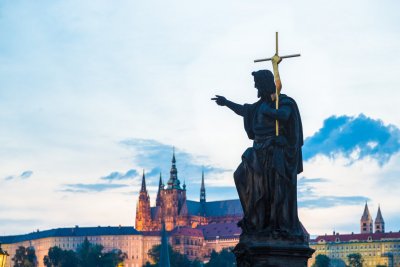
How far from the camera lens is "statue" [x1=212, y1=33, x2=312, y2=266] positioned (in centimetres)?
1289

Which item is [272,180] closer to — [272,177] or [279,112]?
[272,177]

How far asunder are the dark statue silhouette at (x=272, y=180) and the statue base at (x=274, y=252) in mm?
13

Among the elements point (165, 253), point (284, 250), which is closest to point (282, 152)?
point (284, 250)

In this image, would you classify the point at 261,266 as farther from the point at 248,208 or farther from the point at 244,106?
the point at 244,106

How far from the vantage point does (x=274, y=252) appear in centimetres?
1279

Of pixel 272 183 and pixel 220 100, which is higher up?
pixel 220 100

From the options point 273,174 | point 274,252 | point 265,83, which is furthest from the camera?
point 265,83

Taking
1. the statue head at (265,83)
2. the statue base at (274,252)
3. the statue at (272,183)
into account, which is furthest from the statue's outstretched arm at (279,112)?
the statue base at (274,252)

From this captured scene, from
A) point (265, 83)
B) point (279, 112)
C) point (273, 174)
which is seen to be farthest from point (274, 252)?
point (265, 83)

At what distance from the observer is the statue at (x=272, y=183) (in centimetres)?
1289

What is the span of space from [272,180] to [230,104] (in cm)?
150

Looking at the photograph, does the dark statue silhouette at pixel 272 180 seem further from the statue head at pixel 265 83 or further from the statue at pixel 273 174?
the statue head at pixel 265 83

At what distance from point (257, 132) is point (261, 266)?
6.02ft

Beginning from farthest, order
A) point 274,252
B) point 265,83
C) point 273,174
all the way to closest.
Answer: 1. point 265,83
2. point 273,174
3. point 274,252
